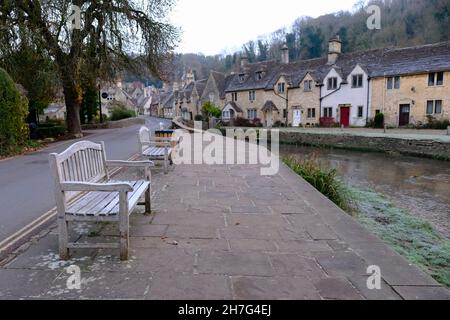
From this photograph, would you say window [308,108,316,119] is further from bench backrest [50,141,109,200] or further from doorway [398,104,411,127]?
bench backrest [50,141,109,200]

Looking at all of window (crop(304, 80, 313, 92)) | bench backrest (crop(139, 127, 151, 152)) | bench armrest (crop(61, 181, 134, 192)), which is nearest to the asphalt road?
bench armrest (crop(61, 181, 134, 192))

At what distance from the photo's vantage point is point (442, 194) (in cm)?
1100

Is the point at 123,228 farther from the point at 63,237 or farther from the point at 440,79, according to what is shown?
the point at 440,79

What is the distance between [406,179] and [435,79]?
22272mm

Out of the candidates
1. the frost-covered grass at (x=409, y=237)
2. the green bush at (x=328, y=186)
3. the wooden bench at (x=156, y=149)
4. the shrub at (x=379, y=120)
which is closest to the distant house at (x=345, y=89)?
the shrub at (x=379, y=120)

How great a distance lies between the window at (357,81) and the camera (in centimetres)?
3612

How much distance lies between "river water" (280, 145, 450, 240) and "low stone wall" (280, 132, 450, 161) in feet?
2.64

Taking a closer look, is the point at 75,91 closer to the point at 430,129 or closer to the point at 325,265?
the point at 325,265

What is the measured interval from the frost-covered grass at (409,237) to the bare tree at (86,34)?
16.7 meters

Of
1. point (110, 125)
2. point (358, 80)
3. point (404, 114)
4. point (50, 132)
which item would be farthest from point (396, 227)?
point (358, 80)

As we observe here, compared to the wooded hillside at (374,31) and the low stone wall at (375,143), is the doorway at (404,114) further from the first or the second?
the wooded hillside at (374,31)

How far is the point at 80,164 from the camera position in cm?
425
